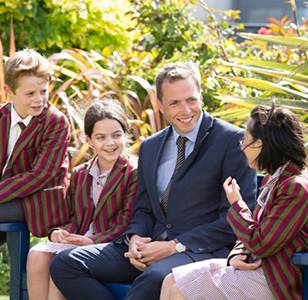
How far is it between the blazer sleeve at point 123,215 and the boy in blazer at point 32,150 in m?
0.36

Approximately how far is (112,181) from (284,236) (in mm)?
1253

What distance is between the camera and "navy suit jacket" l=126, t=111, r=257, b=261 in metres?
2.63

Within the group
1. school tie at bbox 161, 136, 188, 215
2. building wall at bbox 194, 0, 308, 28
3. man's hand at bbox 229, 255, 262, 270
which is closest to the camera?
man's hand at bbox 229, 255, 262, 270

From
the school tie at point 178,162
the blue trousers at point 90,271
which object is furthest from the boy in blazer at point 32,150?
the school tie at point 178,162

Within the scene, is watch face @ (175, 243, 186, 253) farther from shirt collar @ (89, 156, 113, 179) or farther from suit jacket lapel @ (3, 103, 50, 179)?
suit jacket lapel @ (3, 103, 50, 179)

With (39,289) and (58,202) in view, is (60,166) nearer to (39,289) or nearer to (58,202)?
(58,202)

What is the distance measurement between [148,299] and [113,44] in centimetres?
394

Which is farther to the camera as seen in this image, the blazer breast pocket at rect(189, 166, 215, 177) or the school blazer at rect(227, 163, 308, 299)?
the blazer breast pocket at rect(189, 166, 215, 177)

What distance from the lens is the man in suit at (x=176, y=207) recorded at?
2.63 meters

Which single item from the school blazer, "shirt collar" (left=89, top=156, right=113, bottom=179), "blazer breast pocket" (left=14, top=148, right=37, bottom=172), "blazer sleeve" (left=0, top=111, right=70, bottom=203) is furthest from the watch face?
"blazer breast pocket" (left=14, top=148, right=37, bottom=172)

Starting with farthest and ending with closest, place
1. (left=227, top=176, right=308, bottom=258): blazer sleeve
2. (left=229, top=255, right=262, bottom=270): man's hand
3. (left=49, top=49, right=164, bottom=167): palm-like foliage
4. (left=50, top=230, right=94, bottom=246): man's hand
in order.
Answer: (left=49, top=49, right=164, bottom=167): palm-like foliage, (left=50, top=230, right=94, bottom=246): man's hand, (left=229, top=255, right=262, bottom=270): man's hand, (left=227, top=176, right=308, bottom=258): blazer sleeve

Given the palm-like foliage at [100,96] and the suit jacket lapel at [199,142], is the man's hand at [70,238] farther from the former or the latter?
the palm-like foliage at [100,96]

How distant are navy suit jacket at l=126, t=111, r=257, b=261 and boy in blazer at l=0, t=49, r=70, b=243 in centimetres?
62

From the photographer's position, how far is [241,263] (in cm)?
227
